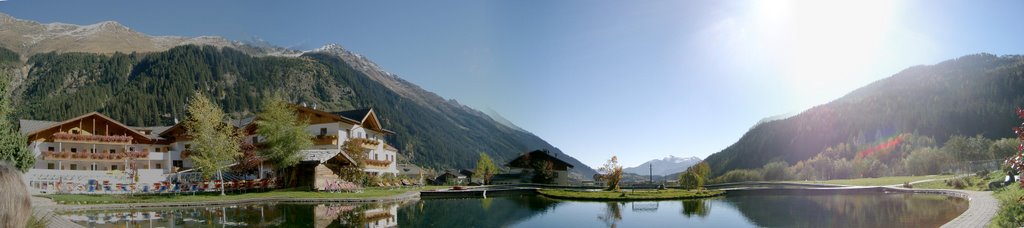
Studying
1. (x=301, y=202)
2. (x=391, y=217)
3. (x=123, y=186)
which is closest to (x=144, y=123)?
(x=123, y=186)

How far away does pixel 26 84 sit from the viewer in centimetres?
15050

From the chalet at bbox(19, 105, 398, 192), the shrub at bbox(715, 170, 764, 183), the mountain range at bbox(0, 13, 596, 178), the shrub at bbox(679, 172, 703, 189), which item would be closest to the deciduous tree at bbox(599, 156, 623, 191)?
the shrub at bbox(679, 172, 703, 189)

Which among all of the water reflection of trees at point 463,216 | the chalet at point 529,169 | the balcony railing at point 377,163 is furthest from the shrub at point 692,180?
the balcony railing at point 377,163

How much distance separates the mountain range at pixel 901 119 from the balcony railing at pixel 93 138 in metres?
115

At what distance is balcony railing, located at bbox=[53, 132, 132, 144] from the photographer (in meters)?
44.2

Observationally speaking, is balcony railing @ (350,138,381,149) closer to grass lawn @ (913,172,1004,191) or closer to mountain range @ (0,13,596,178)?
grass lawn @ (913,172,1004,191)

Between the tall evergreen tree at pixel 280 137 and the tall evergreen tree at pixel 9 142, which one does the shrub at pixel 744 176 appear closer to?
the tall evergreen tree at pixel 280 137

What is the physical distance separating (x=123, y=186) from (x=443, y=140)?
15763cm

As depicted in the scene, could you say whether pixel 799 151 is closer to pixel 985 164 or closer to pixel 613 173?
pixel 985 164

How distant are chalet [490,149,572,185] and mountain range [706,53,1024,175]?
7092 centimetres

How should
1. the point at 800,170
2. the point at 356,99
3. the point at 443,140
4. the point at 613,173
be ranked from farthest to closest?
the point at 443,140 < the point at 356,99 < the point at 800,170 < the point at 613,173

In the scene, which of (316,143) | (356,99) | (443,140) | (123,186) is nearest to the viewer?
(123,186)

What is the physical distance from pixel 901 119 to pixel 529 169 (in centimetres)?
8475

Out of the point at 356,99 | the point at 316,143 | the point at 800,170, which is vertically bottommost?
the point at 800,170
